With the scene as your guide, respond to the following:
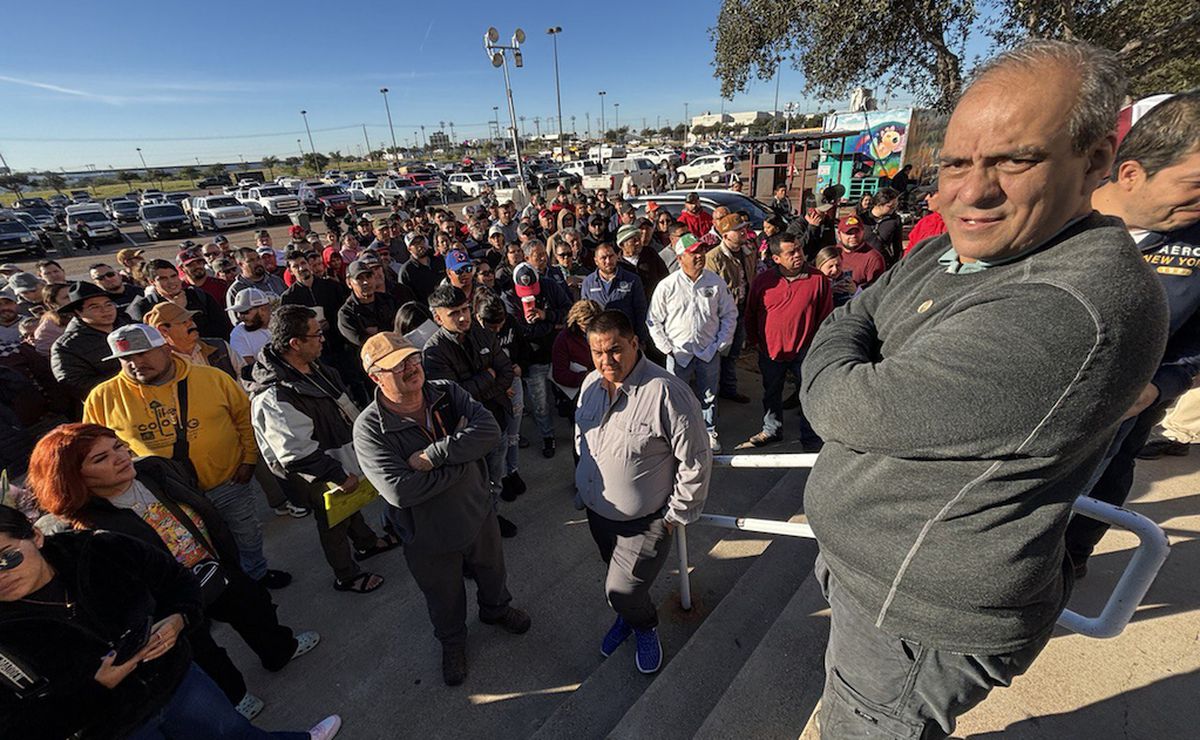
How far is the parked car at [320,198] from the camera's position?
28578 mm

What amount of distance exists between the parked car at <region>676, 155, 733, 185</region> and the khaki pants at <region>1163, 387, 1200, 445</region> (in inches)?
1176

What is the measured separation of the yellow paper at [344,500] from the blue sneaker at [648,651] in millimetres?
1866

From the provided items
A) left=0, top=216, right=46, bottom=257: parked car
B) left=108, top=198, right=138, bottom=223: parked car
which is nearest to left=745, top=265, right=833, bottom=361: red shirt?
left=0, top=216, right=46, bottom=257: parked car

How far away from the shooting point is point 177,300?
518 cm

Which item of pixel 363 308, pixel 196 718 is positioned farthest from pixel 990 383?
pixel 363 308

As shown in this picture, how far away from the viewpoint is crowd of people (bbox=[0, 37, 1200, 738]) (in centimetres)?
96

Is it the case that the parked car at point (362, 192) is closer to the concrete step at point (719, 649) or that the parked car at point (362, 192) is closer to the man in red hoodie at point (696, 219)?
the man in red hoodie at point (696, 219)

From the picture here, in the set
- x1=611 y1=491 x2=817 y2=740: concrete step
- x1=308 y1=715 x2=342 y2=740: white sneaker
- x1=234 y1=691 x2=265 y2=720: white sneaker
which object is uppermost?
x1=611 y1=491 x2=817 y2=740: concrete step

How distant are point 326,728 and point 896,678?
2834 millimetres

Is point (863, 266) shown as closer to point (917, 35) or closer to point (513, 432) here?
point (513, 432)

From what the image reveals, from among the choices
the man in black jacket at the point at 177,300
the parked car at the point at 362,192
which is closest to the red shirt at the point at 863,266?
the man in black jacket at the point at 177,300

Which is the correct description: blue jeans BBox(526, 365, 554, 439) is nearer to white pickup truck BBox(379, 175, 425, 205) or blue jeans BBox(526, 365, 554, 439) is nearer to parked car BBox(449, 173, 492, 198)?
parked car BBox(449, 173, 492, 198)

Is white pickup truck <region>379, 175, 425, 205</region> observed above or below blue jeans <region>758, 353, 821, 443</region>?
above

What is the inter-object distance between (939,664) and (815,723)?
869 millimetres
